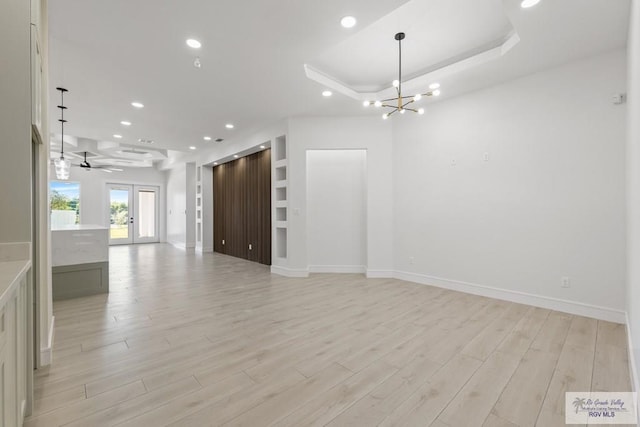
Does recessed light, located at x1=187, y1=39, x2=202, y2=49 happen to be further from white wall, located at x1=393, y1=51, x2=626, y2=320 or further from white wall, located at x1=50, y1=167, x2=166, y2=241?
white wall, located at x1=50, y1=167, x2=166, y2=241

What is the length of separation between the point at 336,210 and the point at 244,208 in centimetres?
293

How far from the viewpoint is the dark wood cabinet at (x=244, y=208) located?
6.52m

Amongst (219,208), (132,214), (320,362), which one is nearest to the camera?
(320,362)

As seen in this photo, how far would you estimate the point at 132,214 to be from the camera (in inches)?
427

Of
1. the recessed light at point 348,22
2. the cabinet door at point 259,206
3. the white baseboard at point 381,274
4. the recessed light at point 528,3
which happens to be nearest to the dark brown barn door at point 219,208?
the cabinet door at point 259,206

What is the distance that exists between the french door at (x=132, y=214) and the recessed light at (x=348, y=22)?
1103 centimetres

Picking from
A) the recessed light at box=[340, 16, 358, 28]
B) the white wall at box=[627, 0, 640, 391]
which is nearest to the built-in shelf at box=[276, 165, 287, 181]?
the recessed light at box=[340, 16, 358, 28]

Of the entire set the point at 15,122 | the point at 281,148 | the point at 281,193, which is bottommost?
the point at 281,193

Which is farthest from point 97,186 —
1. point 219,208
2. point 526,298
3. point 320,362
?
point 526,298

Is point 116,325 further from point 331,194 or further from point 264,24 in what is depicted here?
point 331,194

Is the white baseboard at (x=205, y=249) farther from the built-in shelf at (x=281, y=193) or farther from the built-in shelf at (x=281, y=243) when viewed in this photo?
the built-in shelf at (x=281, y=193)

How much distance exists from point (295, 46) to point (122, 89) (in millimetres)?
2907

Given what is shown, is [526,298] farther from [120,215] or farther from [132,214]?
[120,215]

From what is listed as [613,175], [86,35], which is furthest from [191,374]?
[613,175]
